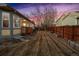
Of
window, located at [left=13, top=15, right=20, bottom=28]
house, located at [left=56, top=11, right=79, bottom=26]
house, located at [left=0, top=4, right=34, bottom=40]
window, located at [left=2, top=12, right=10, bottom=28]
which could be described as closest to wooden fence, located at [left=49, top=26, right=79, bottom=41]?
house, located at [left=56, top=11, right=79, bottom=26]

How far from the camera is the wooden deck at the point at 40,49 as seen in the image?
3293 mm

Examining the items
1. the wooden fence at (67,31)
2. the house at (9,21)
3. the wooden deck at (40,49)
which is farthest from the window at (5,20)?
the wooden fence at (67,31)

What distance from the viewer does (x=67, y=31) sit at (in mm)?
3307

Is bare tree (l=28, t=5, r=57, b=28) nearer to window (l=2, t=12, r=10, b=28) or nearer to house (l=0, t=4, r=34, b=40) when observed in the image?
house (l=0, t=4, r=34, b=40)

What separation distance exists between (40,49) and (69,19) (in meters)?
0.67

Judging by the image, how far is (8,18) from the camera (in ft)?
10.8

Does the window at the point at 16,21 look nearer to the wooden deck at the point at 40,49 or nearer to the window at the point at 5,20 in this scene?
the window at the point at 5,20

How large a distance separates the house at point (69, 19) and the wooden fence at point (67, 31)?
0.06 metres

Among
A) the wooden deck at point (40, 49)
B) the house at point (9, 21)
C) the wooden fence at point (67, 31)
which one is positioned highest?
the house at point (9, 21)

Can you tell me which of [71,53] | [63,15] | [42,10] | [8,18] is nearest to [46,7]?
[42,10]

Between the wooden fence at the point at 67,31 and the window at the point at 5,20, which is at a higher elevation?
the window at the point at 5,20

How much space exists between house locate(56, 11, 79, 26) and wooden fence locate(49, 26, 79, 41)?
2.5 inches

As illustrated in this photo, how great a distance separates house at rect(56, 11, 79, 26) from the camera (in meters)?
3.27

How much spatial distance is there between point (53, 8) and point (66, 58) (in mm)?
840
